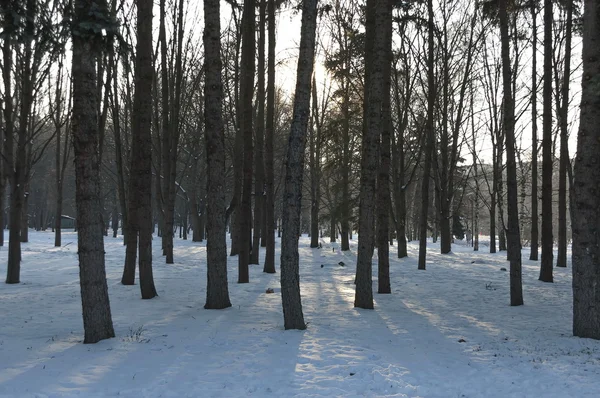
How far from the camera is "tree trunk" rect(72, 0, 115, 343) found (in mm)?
6062

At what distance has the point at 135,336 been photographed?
671 centimetres

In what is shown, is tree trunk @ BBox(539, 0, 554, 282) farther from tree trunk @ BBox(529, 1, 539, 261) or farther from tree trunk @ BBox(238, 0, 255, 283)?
tree trunk @ BBox(238, 0, 255, 283)

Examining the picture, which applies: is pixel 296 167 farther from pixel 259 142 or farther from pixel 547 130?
pixel 259 142

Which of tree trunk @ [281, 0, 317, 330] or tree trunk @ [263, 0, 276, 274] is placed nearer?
tree trunk @ [281, 0, 317, 330]

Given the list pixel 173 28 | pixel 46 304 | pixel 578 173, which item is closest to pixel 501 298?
pixel 578 173

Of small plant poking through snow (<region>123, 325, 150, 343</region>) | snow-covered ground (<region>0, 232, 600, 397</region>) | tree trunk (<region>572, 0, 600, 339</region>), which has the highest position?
tree trunk (<region>572, 0, 600, 339</region>)

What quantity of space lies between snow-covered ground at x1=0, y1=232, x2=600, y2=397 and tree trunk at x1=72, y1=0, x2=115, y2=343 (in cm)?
70

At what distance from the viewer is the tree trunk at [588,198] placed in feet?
22.9

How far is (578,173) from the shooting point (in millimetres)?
7152

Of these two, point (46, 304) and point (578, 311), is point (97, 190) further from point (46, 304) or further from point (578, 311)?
point (578, 311)

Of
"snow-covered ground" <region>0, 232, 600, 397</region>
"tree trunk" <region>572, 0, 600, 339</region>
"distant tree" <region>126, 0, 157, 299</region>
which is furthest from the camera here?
"distant tree" <region>126, 0, 157, 299</region>

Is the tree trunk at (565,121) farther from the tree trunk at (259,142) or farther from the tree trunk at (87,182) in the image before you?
the tree trunk at (87,182)

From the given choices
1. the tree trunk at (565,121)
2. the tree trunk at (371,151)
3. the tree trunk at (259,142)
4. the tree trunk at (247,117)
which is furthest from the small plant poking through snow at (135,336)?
the tree trunk at (565,121)

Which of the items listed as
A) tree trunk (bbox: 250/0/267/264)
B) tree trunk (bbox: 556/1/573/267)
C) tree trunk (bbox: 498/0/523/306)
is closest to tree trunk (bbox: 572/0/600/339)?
tree trunk (bbox: 498/0/523/306)
